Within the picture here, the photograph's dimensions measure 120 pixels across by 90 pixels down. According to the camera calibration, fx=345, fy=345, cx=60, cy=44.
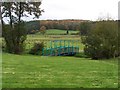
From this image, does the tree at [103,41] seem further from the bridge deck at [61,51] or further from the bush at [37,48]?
the bush at [37,48]

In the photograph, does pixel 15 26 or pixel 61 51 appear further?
pixel 61 51

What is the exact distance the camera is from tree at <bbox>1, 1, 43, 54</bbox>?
3819cm

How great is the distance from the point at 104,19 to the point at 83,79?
1011 inches

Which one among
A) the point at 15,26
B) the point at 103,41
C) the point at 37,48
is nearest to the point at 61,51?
the point at 37,48

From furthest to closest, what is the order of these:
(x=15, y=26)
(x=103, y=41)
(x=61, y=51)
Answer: (x=61, y=51), (x=15, y=26), (x=103, y=41)

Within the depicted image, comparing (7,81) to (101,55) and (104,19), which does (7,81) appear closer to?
(101,55)

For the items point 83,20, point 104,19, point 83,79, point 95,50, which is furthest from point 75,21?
point 83,79

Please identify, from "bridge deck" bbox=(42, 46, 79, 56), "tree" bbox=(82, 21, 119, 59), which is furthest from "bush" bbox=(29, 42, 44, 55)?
"tree" bbox=(82, 21, 119, 59)

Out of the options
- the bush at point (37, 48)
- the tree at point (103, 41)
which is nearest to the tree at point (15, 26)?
the bush at point (37, 48)

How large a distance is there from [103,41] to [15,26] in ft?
35.1

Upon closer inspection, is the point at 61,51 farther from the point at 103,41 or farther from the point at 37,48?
the point at 103,41

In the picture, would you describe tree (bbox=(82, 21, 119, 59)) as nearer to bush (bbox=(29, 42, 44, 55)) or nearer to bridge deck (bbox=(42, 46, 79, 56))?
bridge deck (bbox=(42, 46, 79, 56))

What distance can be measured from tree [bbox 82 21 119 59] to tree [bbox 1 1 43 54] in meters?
7.86

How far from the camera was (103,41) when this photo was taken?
3300cm
